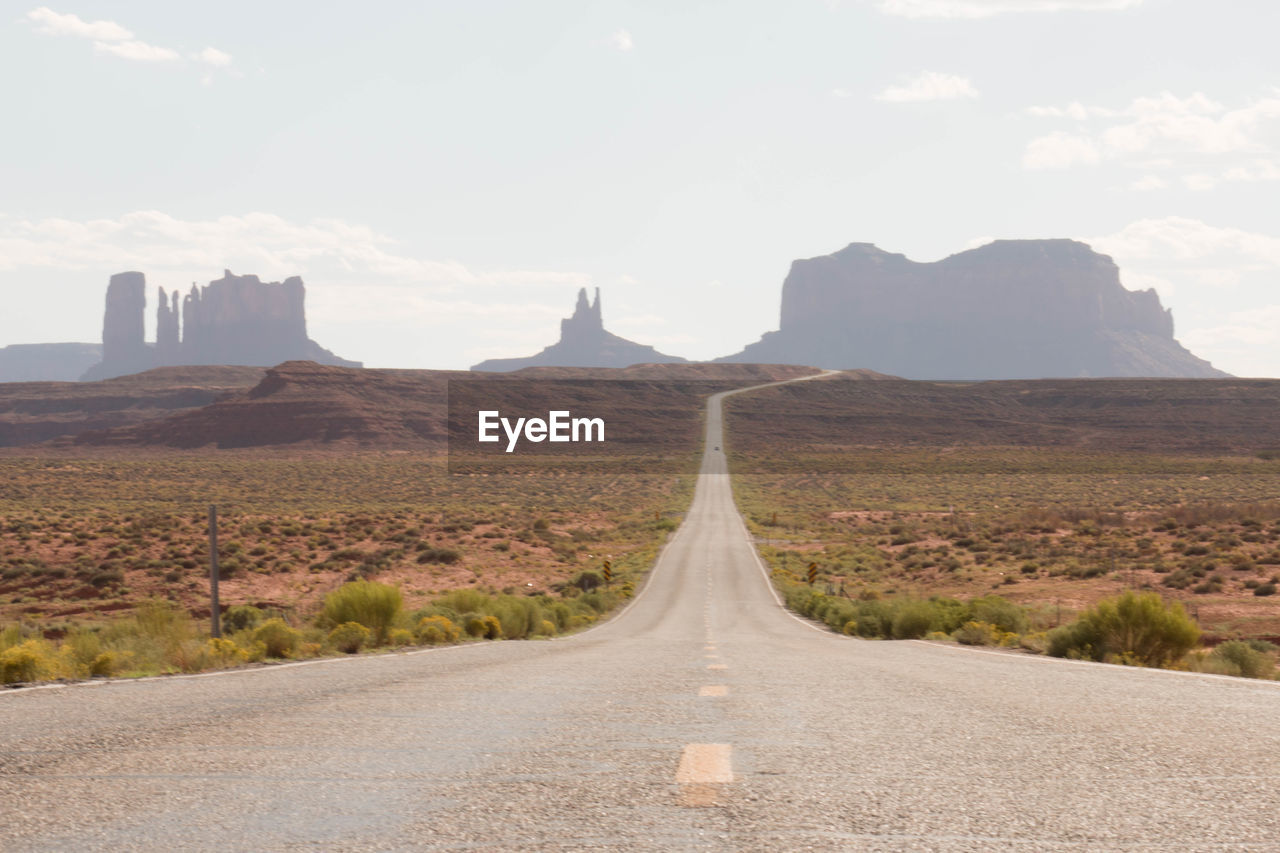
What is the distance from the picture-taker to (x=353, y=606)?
61.9ft

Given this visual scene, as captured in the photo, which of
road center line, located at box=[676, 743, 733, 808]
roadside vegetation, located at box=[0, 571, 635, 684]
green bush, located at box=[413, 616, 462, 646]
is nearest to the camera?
road center line, located at box=[676, 743, 733, 808]

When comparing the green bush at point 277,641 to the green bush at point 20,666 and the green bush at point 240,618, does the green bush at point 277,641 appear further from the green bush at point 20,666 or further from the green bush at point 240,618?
the green bush at point 240,618

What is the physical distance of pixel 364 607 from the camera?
19.0 metres

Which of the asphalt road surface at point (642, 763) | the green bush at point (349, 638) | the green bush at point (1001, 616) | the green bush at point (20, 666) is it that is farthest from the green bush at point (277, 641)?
the green bush at point (1001, 616)

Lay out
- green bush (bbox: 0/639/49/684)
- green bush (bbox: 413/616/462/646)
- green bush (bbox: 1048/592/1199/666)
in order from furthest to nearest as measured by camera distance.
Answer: green bush (bbox: 413/616/462/646) < green bush (bbox: 1048/592/1199/666) < green bush (bbox: 0/639/49/684)

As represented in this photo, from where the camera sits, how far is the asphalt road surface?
3.76m

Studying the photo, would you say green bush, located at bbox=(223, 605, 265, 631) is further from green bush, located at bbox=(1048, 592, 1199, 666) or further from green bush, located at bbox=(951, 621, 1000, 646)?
green bush, located at bbox=(1048, 592, 1199, 666)

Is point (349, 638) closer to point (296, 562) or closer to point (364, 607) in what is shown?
point (364, 607)

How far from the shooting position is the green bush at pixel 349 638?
15.3m

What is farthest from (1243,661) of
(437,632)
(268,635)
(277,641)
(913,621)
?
(268,635)

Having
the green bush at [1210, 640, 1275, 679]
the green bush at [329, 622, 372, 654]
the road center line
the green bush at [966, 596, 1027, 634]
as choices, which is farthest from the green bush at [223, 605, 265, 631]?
the road center line

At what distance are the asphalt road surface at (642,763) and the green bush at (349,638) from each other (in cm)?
606

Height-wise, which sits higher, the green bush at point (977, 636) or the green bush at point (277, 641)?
the green bush at point (277, 641)

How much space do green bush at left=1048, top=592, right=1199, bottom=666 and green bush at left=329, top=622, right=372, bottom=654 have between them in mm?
11566
